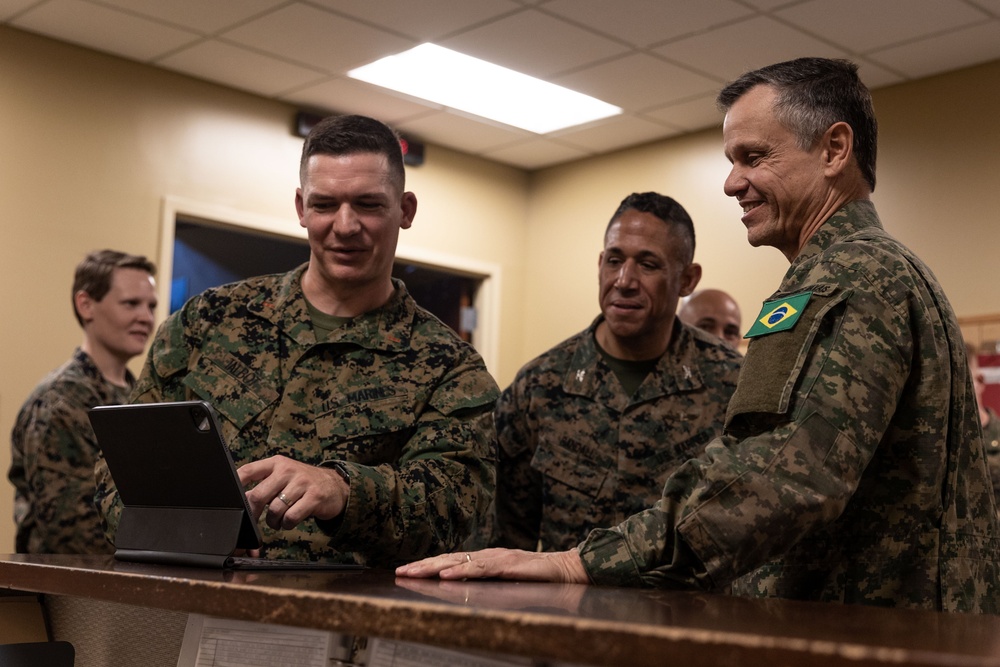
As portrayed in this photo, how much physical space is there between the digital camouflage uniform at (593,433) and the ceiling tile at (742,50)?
190 centimetres

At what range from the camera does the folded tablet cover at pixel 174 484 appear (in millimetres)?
1476

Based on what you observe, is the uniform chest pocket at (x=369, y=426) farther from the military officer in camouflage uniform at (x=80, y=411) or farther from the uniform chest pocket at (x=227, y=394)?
the military officer in camouflage uniform at (x=80, y=411)

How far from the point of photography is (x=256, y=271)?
23.8 feet

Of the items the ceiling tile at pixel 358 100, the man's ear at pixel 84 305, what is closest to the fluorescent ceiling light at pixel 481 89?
the ceiling tile at pixel 358 100

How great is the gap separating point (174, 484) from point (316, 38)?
135 inches

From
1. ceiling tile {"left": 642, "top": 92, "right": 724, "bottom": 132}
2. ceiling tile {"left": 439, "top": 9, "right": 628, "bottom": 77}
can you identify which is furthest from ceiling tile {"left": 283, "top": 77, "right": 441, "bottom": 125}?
ceiling tile {"left": 642, "top": 92, "right": 724, "bottom": 132}

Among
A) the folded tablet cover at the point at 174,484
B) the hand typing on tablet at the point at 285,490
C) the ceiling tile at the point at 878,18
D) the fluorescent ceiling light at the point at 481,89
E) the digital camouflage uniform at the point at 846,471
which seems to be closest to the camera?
the digital camouflage uniform at the point at 846,471

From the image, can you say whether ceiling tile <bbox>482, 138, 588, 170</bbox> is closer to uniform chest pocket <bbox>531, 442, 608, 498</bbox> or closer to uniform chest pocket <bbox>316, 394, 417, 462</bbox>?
uniform chest pocket <bbox>531, 442, 608, 498</bbox>

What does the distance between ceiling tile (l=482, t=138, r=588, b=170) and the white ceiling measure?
0.85 metres

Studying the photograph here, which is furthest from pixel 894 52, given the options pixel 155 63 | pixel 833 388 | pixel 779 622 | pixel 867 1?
pixel 779 622

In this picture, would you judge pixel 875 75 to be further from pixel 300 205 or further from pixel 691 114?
pixel 300 205

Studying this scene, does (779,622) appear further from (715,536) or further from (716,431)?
(716,431)

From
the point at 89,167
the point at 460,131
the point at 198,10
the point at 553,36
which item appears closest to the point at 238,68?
the point at 198,10

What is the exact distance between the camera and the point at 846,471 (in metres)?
1.33
